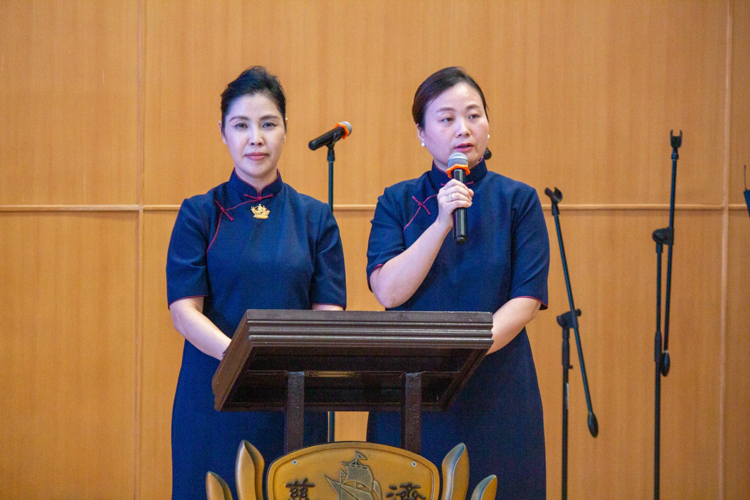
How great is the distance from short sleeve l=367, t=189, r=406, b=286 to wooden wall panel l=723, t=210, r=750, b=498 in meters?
2.32

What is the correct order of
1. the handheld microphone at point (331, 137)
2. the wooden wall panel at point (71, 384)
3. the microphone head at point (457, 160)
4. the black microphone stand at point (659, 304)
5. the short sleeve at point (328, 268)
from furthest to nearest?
the wooden wall panel at point (71, 384), the black microphone stand at point (659, 304), the handheld microphone at point (331, 137), the short sleeve at point (328, 268), the microphone head at point (457, 160)

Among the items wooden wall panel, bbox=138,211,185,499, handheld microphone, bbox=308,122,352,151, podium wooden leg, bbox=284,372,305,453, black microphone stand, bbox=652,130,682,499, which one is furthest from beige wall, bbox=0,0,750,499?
podium wooden leg, bbox=284,372,305,453

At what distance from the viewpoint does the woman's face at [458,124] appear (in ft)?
5.72

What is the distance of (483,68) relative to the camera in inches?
135

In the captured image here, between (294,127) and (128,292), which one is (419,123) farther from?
(128,292)

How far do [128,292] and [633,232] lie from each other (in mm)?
2336

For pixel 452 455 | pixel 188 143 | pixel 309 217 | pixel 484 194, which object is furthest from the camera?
pixel 188 143

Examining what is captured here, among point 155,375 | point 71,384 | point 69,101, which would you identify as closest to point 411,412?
point 155,375

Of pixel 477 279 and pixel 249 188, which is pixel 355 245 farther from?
pixel 477 279

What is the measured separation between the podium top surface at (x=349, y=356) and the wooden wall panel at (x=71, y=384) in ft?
7.67

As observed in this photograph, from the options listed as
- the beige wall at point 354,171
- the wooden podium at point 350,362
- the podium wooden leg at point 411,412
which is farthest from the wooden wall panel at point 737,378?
the podium wooden leg at point 411,412

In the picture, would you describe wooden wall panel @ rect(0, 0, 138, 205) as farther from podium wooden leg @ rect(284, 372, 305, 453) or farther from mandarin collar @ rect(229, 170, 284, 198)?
podium wooden leg @ rect(284, 372, 305, 453)

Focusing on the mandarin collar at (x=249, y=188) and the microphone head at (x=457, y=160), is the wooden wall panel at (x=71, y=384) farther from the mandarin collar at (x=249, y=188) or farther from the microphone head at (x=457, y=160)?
the microphone head at (x=457, y=160)

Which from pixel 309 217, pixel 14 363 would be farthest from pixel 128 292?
pixel 309 217
